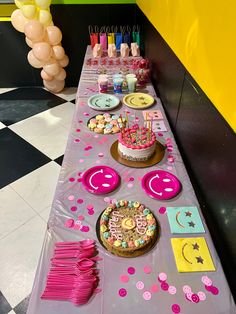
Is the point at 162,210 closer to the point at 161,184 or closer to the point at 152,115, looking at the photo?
the point at 161,184

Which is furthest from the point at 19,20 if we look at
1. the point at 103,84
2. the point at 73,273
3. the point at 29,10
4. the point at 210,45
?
the point at 73,273

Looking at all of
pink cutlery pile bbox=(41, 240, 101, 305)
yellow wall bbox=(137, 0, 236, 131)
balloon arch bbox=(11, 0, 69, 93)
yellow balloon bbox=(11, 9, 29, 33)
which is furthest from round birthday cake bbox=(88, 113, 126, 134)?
yellow balloon bbox=(11, 9, 29, 33)

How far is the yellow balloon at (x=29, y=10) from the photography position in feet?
8.25

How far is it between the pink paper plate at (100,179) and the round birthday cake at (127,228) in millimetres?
114

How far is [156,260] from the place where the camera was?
90cm

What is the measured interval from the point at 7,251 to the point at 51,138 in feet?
4.18

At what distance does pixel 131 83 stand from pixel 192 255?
1.41 m

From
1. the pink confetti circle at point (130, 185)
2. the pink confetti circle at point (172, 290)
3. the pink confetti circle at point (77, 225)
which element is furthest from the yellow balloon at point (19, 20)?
the pink confetti circle at point (172, 290)

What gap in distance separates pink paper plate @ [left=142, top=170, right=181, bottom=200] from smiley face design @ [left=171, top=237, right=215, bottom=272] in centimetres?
22

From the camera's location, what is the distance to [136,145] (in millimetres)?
1293

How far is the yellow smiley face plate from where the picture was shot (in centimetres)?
178

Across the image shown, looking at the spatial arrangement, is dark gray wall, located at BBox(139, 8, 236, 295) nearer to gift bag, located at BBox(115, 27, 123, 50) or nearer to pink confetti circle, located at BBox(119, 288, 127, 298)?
pink confetti circle, located at BBox(119, 288, 127, 298)

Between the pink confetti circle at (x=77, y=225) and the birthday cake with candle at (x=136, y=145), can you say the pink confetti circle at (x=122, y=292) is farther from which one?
the birthday cake with candle at (x=136, y=145)

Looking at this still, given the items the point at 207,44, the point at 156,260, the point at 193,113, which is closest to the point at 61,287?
the point at 156,260
